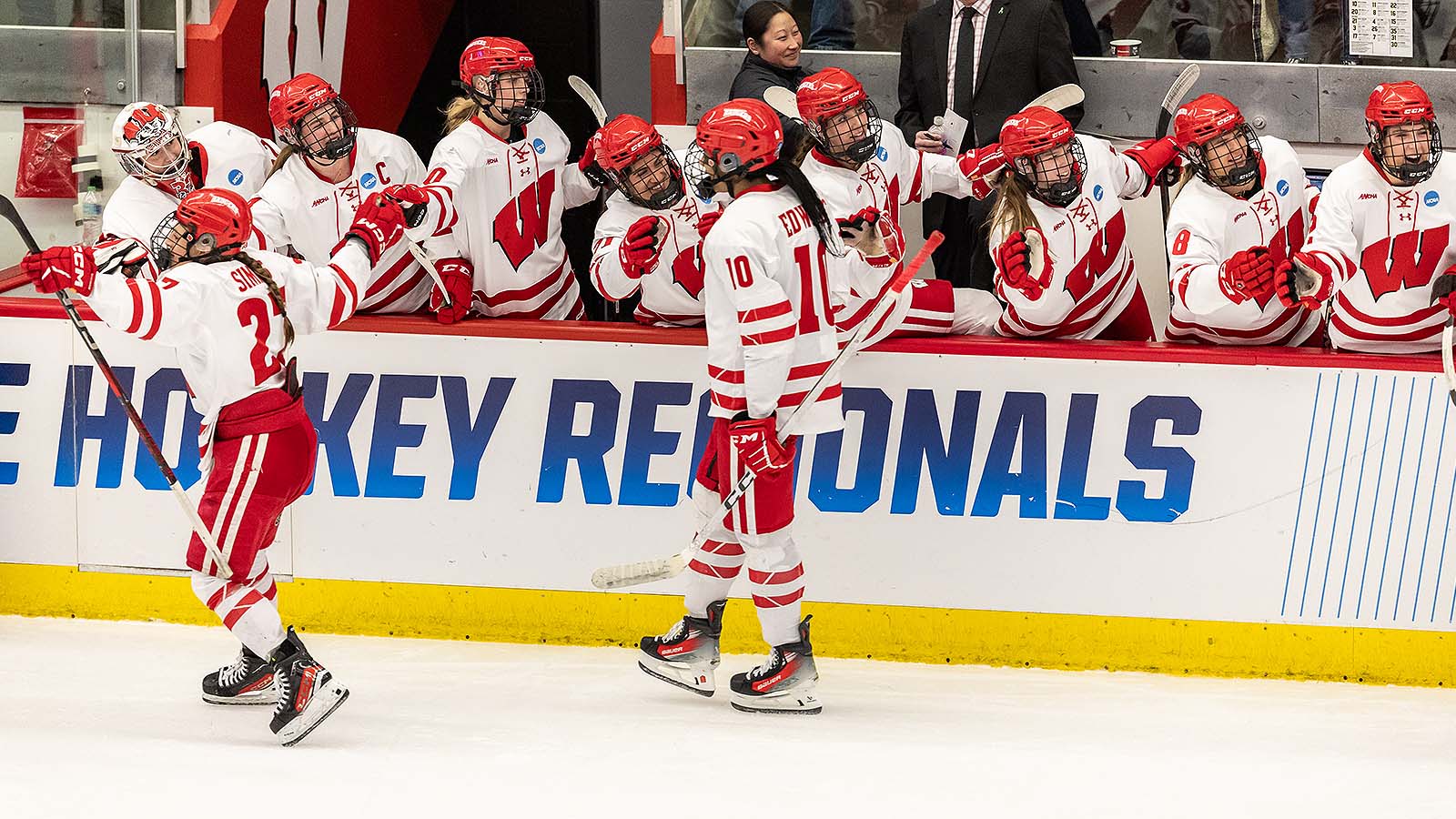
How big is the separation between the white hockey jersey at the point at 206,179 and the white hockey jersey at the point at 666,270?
100 centimetres

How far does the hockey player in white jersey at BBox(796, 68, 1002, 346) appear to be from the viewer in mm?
4383

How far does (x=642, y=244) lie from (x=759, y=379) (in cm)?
67

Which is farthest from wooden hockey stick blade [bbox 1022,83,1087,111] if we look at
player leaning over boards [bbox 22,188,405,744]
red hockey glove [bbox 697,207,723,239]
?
player leaning over boards [bbox 22,188,405,744]

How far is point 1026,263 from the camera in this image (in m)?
4.35

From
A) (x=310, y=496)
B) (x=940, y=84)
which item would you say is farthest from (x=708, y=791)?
(x=940, y=84)

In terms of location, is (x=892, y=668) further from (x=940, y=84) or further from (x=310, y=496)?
(x=940, y=84)

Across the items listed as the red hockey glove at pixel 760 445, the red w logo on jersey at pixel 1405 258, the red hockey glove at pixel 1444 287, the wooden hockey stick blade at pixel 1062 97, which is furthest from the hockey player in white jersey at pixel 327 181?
the red hockey glove at pixel 1444 287

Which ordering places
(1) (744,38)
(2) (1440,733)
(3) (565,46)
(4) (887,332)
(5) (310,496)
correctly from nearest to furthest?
(2) (1440,733), (4) (887,332), (5) (310,496), (1) (744,38), (3) (565,46)

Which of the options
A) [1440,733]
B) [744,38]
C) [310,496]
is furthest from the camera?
[744,38]

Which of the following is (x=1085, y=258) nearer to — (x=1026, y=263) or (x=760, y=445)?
(x=1026, y=263)

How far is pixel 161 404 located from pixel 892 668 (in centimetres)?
214

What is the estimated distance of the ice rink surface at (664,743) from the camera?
139 inches

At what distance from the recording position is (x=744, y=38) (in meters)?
5.84

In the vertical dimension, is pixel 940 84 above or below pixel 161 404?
above
